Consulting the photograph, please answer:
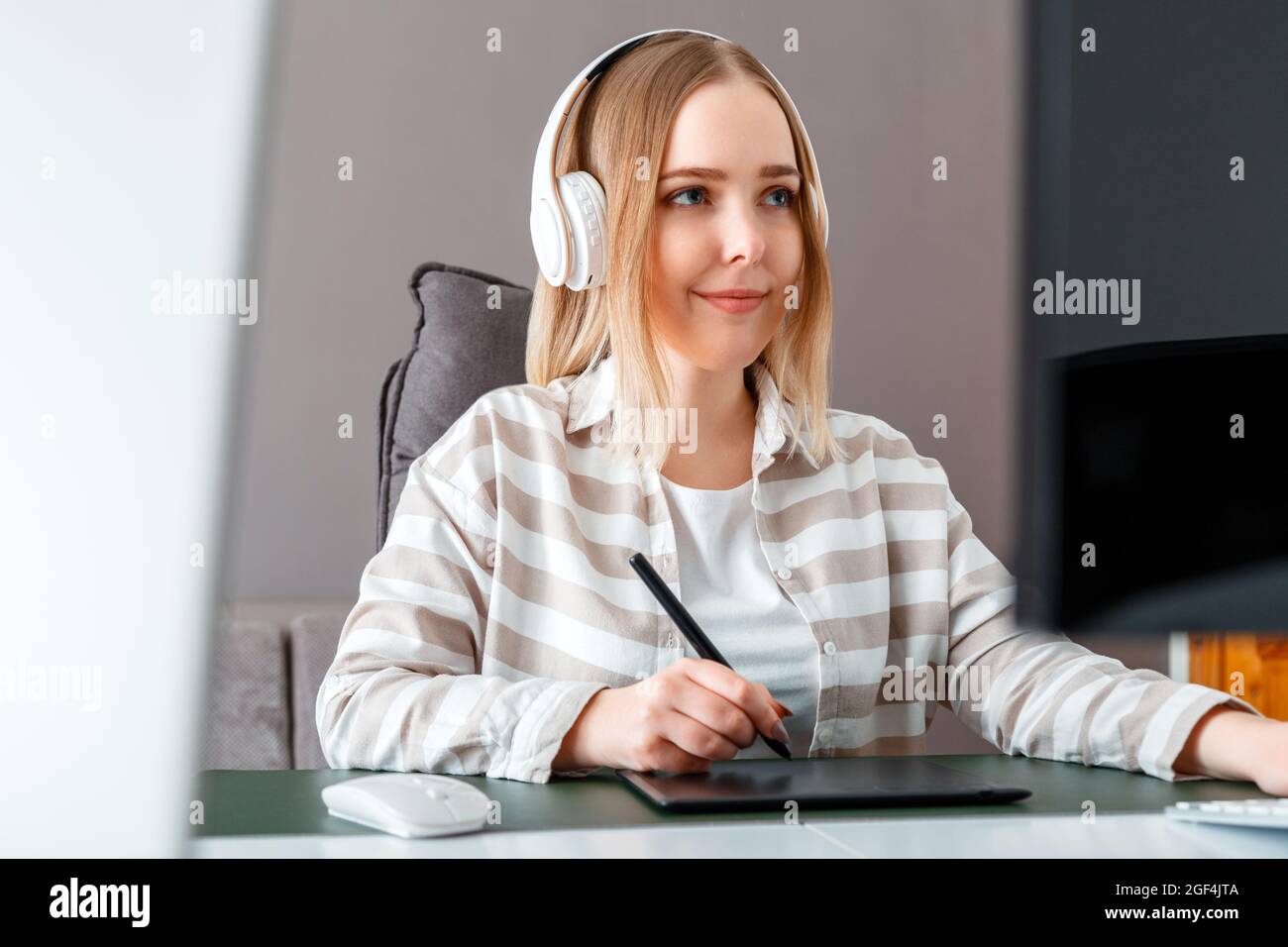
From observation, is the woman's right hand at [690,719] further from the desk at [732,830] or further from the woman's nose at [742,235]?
the woman's nose at [742,235]

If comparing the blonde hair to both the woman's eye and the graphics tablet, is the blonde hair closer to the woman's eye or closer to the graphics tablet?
the woman's eye

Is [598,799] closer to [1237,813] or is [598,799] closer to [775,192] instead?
[1237,813]

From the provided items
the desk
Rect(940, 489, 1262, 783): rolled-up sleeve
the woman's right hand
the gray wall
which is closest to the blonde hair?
Rect(940, 489, 1262, 783): rolled-up sleeve

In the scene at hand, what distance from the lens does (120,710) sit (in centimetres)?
37

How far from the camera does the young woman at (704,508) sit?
0.91 m

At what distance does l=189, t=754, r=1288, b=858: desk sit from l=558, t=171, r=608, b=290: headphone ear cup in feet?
1.57

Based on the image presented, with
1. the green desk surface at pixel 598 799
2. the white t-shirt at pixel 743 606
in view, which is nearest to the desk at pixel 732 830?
the green desk surface at pixel 598 799

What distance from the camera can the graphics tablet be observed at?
0.57 metres

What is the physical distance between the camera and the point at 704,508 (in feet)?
3.33
